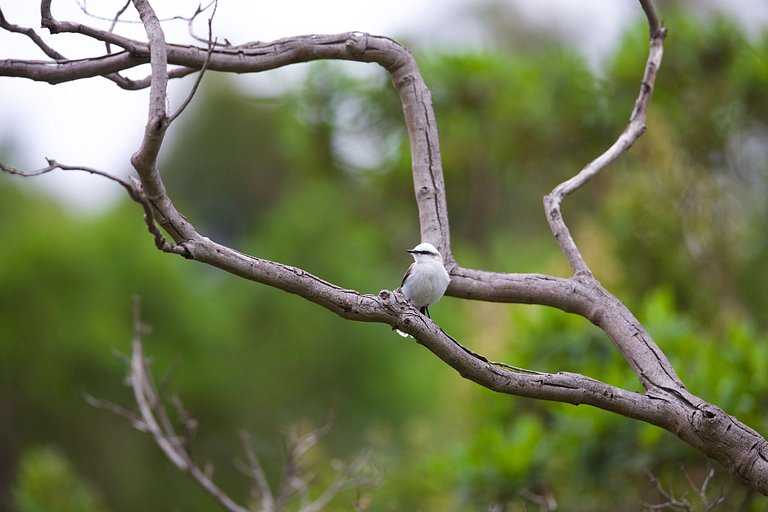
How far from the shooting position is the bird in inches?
122

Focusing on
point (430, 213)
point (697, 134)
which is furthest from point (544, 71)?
point (430, 213)

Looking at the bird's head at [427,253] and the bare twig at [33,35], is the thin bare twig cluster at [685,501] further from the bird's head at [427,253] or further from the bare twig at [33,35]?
the bare twig at [33,35]

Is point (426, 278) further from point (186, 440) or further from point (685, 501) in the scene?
point (186, 440)

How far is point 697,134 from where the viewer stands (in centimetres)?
896

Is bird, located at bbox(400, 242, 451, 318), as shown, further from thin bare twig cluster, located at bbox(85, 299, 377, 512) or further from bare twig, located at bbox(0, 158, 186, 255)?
bare twig, located at bbox(0, 158, 186, 255)

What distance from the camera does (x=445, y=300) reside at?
44.0 ft

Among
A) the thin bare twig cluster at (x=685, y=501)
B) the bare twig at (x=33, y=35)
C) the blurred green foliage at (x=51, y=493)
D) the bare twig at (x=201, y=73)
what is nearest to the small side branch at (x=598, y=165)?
the thin bare twig cluster at (x=685, y=501)

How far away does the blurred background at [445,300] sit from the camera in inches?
225

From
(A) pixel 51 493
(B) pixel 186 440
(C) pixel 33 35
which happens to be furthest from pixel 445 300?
(C) pixel 33 35

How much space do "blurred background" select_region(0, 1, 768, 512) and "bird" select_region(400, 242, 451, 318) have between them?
1.12 m

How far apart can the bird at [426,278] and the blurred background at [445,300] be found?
3.69 feet

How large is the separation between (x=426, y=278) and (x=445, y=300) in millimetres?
10148

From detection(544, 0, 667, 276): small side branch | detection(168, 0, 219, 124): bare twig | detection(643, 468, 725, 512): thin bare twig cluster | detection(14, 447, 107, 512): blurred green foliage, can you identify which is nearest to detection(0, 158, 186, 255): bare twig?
detection(168, 0, 219, 124): bare twig

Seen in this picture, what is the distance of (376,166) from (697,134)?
160 inches
